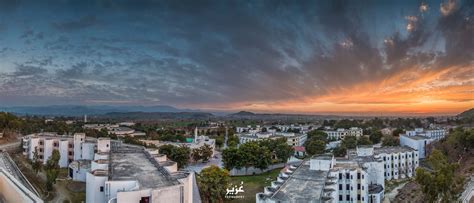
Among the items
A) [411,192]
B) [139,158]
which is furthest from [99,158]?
[411,192]

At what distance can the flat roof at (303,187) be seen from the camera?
947 inches

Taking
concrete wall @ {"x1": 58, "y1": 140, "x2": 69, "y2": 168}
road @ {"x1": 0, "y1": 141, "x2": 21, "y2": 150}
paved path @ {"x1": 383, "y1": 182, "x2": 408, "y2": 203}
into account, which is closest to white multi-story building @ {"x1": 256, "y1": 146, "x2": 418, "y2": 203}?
paved path @ {"x1": 383, "y1": 182, "x2": 408, "y2": 203}

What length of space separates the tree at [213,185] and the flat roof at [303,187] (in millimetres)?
5867

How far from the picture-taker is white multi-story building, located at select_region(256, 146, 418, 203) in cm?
2470

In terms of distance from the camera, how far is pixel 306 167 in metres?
34.9

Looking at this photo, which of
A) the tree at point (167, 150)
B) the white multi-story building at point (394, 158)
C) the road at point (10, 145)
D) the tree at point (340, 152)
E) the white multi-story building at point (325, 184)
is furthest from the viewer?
the tree at point (340, 152)

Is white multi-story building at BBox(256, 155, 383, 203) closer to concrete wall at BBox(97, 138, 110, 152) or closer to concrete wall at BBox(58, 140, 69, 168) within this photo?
concrete wall at BBox(97, 138, 110, 152)

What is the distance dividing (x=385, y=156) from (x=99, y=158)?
32.3 meters

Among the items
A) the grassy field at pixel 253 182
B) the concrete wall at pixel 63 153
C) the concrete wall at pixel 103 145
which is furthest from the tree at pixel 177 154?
the concrete wall at pixel 63 153

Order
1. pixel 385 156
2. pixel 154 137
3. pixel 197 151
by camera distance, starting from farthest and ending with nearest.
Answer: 1. pixel 154 137
2. pixel 197 151
3. pixel 385 156

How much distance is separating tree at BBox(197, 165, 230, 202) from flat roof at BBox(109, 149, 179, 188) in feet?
16.3

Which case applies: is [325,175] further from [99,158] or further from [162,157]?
[99,158]

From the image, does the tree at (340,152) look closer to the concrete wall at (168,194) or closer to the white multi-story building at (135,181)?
the white multi-story building at (135,181)

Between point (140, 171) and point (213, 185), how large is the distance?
24.6ft
